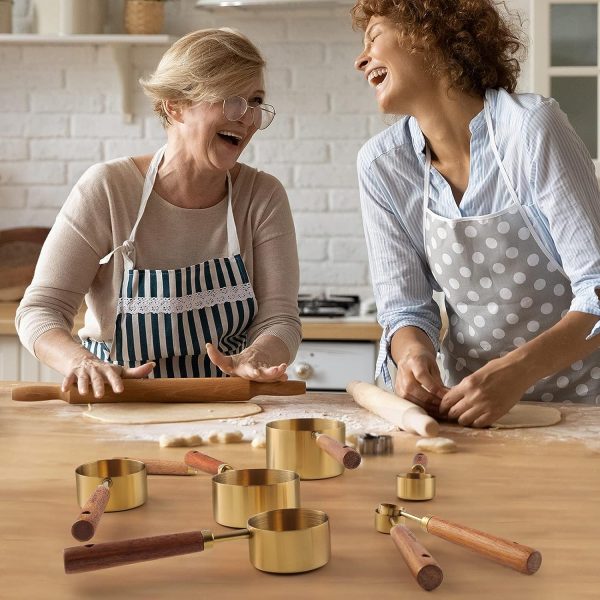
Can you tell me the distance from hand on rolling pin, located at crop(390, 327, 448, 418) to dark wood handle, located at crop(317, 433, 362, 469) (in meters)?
0.44

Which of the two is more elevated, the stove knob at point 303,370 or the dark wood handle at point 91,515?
the dark wood handle at point 91,515

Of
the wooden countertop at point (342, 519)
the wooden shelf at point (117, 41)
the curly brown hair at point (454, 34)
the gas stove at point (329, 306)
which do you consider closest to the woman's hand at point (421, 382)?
the wooden countertop at point (342, 519)

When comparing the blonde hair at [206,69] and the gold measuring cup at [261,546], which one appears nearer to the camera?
the gold measuring cup at [261,546]

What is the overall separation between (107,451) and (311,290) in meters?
2.37

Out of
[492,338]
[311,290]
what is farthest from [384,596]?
[311,290]

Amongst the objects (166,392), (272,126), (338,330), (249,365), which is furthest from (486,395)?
(272,126)

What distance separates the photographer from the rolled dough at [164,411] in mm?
1562

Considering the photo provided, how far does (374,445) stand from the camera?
53.0 inches

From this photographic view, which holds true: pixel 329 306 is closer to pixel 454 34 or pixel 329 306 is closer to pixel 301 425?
pixel 454 34

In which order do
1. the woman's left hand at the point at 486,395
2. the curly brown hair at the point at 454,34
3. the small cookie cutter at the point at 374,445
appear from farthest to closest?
the curly brown hair at the point at 454,34 → the woman's left hand at the point at 486,395 → the small cookie cutter at the point at 374,445

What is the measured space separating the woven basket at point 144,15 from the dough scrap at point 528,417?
7.89 ft

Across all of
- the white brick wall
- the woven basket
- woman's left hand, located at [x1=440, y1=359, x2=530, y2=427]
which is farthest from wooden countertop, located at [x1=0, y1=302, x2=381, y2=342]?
woman's left hand, located at [x1=440, y1=359, x2=530, y2=427]

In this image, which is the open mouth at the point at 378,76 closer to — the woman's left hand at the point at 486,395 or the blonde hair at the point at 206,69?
the blonde hair at the point at 206,69

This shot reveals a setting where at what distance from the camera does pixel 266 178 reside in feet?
7.17
